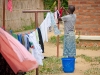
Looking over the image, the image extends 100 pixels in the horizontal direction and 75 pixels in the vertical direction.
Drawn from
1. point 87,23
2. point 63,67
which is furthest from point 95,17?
point 63,67

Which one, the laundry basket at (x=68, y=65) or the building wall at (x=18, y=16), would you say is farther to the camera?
the building wall at (x=18, y=16)

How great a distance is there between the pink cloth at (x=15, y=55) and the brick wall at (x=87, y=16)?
7022mm

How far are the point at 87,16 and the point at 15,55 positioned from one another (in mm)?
7311

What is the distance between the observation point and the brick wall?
1073 centimetres

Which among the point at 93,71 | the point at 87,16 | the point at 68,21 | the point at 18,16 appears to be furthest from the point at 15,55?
the point at 18,16

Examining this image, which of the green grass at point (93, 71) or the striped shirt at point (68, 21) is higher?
the striped shirt at point (68, 21)

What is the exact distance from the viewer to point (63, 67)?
24.2ft

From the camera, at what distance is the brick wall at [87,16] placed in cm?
1073

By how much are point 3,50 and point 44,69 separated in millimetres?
3694

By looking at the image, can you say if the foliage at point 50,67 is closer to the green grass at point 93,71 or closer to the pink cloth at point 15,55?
the green grass at point 93,71

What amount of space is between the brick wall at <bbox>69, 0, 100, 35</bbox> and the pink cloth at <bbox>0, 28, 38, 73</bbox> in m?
7.02

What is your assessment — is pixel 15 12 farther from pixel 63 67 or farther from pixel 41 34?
pixel 41 34

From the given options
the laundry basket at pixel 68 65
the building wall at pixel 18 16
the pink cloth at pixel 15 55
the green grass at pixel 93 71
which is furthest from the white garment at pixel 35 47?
the building wall at pixel 18 16

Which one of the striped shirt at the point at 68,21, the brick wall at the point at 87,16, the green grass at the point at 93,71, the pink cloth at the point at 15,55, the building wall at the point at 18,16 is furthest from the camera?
the building wall at the point at 18,16
